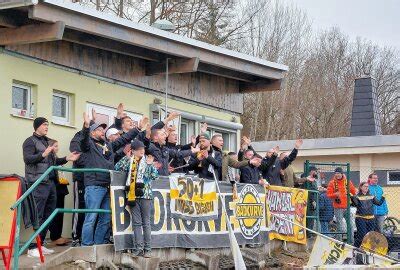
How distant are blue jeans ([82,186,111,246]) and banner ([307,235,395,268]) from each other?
4814 mm

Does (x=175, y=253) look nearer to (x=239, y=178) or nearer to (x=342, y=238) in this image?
(x=239, y=178)

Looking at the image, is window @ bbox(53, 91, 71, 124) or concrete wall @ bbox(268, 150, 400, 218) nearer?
window @ bbox(53, 91, 71, 124)

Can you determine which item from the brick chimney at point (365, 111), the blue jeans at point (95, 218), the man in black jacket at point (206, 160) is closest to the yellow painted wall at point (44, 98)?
the blue jeans at point (95, 218)

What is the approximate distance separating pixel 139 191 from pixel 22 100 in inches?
113

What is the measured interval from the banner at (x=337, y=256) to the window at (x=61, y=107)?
5.03 meters

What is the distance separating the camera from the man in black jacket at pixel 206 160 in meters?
13.6

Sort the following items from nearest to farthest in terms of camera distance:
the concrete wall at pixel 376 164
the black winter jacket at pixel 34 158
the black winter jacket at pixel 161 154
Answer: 1. the black winter jacket at pixel 34 158
2. the black winter jacket at pixel 161 154
3. the concrete wall at pixel 376 164

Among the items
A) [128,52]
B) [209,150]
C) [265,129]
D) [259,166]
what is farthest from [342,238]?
[265,129]

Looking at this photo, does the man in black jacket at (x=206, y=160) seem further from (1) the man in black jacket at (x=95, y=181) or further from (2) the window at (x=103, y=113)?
(1) the man in black jacket at (x=95, y=181)

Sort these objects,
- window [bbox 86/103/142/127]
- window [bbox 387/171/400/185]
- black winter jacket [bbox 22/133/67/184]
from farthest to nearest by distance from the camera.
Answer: window [bbox 387/171/400/185] → window [bbox 86/103/142/127] → black winter jacket [bbox 22/133/67/184]

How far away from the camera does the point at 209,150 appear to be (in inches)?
547

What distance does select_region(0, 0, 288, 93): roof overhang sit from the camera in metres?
12.3

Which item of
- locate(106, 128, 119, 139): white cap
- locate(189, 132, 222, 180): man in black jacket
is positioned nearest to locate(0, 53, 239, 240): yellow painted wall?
locate(106, 128, 119, 139): white cap

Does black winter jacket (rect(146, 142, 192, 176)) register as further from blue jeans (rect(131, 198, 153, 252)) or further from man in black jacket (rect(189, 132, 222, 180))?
blue jeans (rect(131, 198, 153, 252))
